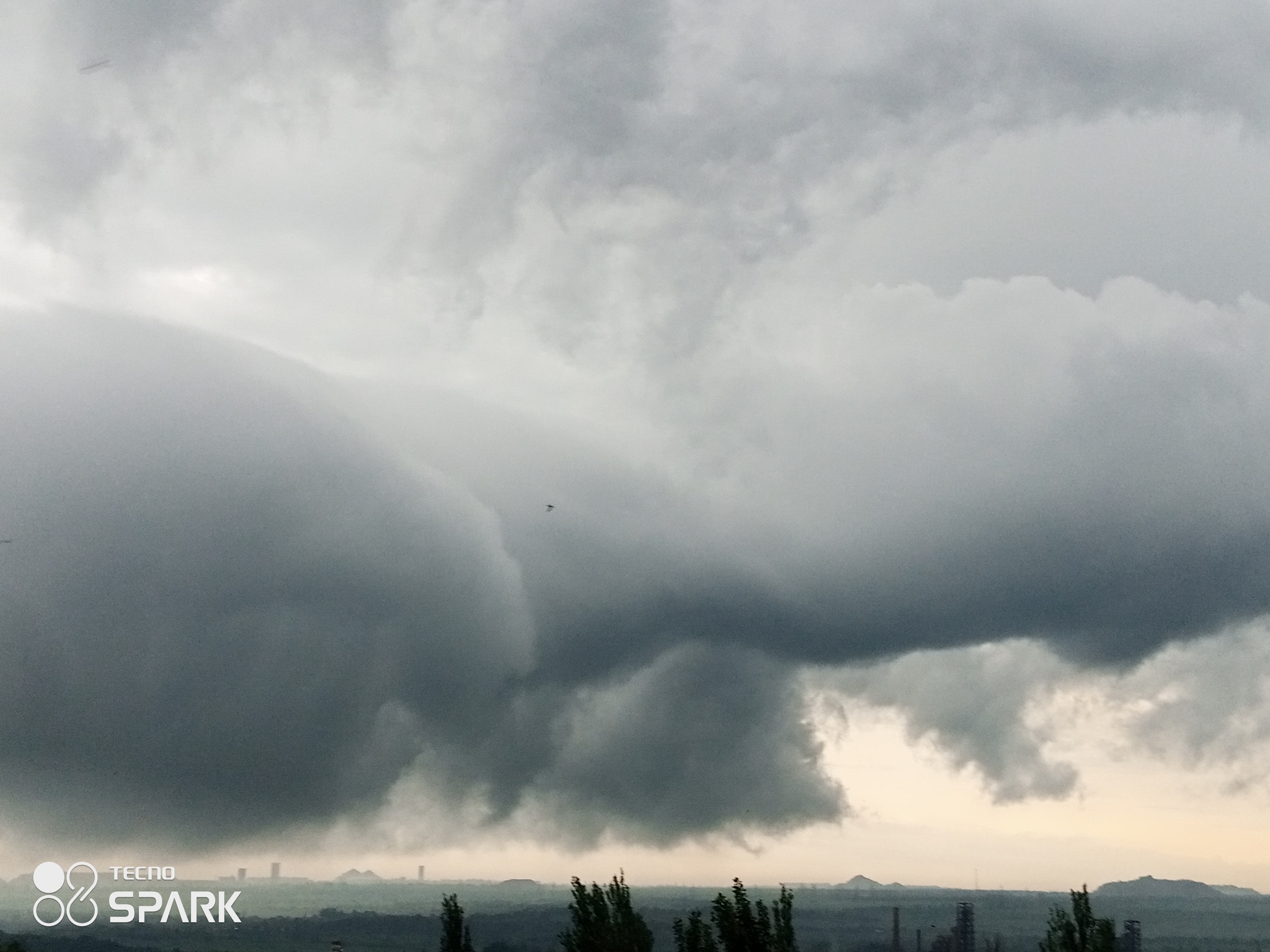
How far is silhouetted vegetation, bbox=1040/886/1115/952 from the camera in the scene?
127250 millimetres

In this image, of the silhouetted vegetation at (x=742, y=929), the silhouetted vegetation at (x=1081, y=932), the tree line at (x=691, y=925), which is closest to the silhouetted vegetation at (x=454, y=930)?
the tree line at (x=691, y=925)

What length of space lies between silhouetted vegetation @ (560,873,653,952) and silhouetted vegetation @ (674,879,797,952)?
21.0 feet

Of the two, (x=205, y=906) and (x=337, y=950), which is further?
(x=337, y=950)

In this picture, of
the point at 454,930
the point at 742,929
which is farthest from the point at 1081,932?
the point at 454,930

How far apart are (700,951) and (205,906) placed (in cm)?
5757

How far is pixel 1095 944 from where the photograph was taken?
127 m

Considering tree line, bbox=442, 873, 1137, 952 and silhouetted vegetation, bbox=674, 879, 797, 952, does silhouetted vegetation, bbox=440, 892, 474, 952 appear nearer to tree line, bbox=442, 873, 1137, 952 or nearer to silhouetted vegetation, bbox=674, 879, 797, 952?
tree line, bbox=442, 873, 1137, 952

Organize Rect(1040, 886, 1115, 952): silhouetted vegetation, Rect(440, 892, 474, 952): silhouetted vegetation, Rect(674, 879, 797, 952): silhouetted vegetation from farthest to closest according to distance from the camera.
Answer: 1. Rect(440, 892, 474, 952): silhouetted vegetation
2. Rect(1040, 886, 1115, 952): silhouetted vegetation
3. Rect(674, 879, 797, 952): silhouetted vegetation

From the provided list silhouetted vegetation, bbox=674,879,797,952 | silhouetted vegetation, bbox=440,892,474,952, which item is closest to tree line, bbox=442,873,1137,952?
silhouetted vegetation, bbox=674,879,797,952

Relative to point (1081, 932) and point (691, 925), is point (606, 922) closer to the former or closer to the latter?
point (691, 925)

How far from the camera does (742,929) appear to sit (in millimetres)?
120500

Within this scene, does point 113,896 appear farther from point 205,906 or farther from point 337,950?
point 337,950

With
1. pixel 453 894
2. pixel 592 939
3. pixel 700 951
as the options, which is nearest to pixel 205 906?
pixel 453 894

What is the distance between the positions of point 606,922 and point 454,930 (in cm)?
2909
